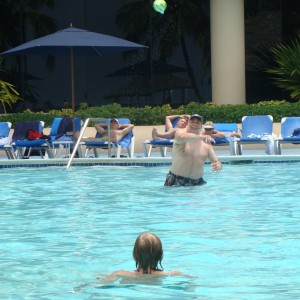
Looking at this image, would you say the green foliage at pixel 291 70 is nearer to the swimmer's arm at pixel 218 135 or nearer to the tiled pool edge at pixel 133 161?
the swimmer's arm at pixel 218 135

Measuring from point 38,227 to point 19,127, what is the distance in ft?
29.6

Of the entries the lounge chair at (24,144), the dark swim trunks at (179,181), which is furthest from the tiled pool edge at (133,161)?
the dark swim trunks at (179,181)

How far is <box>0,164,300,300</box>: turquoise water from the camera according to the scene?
762cm

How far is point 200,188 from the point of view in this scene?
13.8 m

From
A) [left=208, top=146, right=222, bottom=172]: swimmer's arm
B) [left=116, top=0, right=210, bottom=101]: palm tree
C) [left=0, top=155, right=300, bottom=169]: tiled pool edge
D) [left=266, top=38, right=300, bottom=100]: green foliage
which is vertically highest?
[left=116, top=0, right=210, bottom=101]: palm tree

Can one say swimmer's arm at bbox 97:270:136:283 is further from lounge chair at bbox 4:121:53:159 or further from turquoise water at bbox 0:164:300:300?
lounge chair at bbox 4:121:53:159

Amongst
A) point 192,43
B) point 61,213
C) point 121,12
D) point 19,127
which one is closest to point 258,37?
point 192,43

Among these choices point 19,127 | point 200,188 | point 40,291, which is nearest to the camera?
point 40,291

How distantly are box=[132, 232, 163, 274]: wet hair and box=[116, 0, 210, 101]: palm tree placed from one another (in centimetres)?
2017

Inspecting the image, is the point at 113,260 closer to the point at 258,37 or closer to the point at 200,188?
the point at 200,188

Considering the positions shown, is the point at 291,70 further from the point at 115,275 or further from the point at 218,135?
the point at 115,275

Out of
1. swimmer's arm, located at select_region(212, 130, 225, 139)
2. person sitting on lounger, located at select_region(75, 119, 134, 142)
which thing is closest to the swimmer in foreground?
swimmer's arm, located at select_region(212, 130, 225, 139)

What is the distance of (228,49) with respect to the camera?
24.6 metres

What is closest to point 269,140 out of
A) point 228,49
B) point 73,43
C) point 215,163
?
point 73,43
